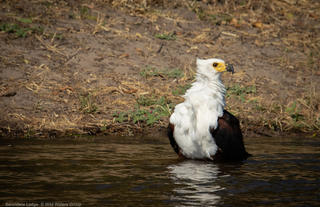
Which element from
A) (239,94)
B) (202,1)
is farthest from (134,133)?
(202,1)

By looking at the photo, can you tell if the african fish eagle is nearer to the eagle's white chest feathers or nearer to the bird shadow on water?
the eagle's white chest feathers

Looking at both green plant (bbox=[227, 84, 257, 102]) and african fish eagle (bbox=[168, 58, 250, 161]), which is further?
green plant (bbox=[227, 84, 257, 102])

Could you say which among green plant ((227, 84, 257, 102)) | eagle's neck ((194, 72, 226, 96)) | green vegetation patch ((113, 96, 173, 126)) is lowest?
green vegetation patch ((113, 96, 173, 126))

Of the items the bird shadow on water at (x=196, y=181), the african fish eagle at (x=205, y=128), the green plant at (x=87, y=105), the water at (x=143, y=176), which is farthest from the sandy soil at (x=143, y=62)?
the bird shadow on water at (x=196, y=181)

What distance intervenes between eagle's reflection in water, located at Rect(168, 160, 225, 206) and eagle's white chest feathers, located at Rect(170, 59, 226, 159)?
20 centimetres

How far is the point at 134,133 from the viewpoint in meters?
8.34

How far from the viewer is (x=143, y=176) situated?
5.42 m

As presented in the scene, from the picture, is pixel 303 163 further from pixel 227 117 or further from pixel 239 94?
pixel 239 94

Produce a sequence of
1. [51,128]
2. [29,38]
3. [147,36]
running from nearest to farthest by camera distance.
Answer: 1. [51,128]
2. [29,38]
3. [147,36]

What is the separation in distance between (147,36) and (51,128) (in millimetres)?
4550

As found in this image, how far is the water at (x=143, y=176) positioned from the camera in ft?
14.7

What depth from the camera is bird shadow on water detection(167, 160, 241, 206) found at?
4.53 metres

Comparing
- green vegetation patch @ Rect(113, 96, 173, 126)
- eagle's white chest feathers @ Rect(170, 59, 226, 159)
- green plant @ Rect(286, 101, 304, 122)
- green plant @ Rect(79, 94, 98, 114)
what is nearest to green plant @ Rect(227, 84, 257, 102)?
green plant @ Rect(286, 101, 304, 122)

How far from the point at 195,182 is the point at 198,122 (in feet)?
3.48
